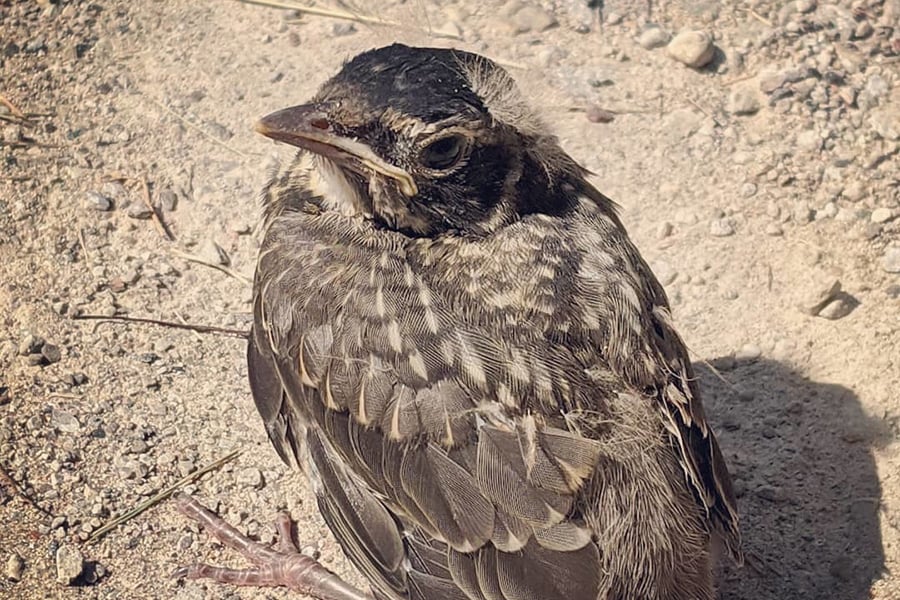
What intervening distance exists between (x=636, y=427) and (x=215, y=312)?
6.45 ft

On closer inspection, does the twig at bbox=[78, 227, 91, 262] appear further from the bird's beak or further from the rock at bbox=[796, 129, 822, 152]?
the rock at bbox=[796, 129, 822, 152]

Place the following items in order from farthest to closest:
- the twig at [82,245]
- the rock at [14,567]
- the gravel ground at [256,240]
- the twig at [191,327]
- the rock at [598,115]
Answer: the rock at [598,115] → the twig at [82,245] → the twig at [191,327] → the gravel ground at [256,240] → the rock at [14,567]

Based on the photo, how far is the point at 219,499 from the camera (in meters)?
4.00

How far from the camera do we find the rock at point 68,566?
144 inches

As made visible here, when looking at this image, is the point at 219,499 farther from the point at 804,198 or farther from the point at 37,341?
the point at 804,198

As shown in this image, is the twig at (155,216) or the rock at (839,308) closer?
the rock at (839,308)

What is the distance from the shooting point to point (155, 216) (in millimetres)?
4574

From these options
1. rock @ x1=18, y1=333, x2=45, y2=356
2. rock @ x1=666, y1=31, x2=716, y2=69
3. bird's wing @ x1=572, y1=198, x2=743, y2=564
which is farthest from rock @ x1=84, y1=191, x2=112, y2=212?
rock @ x1=666, y1=31, x2=716, y2=69

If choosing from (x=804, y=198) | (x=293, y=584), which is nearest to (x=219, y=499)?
(x=293, y=584)

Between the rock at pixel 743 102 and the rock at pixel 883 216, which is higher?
the rock at pixel 743 102

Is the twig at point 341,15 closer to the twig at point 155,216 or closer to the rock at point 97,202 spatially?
the twig at point 155,216

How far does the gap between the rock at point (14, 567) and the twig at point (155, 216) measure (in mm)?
1421

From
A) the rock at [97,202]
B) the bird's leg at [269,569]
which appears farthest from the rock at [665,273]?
the rock at [97,202]

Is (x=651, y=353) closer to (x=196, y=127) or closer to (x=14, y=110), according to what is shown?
(x=196, y=127)
